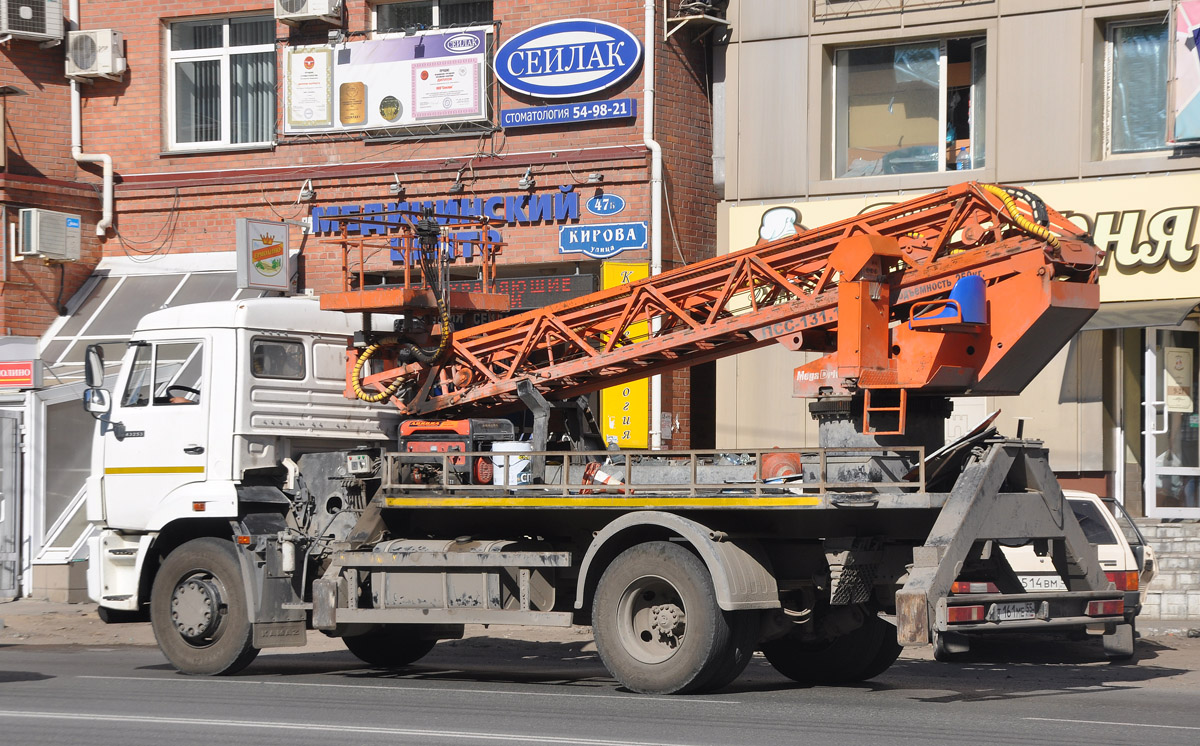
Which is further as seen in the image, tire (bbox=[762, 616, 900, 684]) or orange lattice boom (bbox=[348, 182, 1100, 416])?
tire (bbox=[762, 616, 900, 684])

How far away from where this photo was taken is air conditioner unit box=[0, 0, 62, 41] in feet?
77.3

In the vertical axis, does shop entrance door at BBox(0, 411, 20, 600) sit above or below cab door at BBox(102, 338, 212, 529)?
below

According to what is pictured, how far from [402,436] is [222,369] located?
1555 mm

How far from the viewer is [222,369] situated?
13.1 meters

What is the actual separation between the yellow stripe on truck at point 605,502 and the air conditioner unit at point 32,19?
1442 cm

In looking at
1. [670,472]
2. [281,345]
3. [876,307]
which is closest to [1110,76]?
[876,307]

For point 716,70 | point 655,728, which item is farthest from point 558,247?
point 655,728

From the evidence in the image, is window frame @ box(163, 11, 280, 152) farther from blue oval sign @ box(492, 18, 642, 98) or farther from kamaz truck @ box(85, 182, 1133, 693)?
kamaz truck @ box(85, 182, 1133, 693)

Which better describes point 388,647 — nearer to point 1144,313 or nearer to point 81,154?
point 1144,313

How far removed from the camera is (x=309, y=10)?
22.7 metres

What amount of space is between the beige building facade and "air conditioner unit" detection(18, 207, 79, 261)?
9609 mm

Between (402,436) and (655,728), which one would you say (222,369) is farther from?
(655,728)

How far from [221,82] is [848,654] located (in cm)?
1540

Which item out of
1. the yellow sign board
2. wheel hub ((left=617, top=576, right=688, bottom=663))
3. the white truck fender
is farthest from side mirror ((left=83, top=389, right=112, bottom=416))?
the yellow sign board
